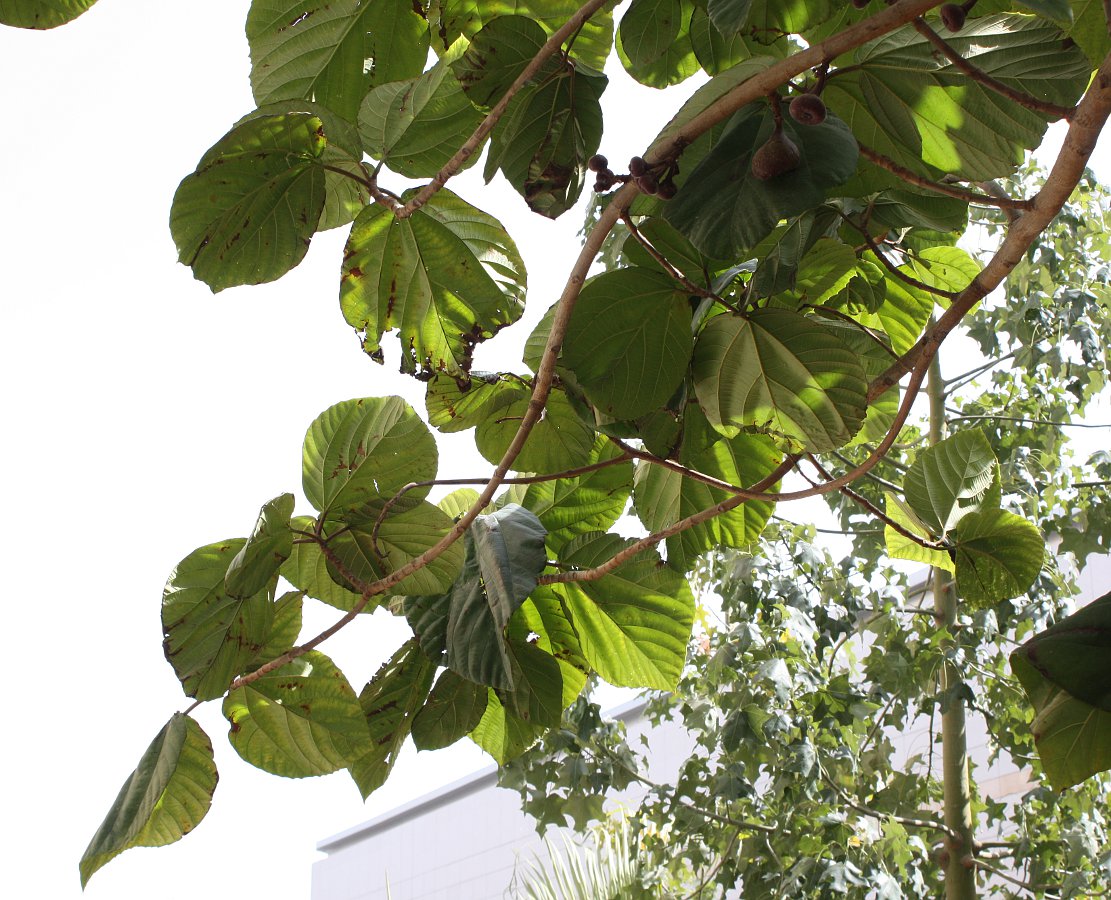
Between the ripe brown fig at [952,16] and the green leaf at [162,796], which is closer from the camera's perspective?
the ripe brown fig at [952,16]

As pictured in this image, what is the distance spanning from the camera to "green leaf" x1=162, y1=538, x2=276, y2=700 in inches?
23.6

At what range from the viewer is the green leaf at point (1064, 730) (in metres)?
0.50

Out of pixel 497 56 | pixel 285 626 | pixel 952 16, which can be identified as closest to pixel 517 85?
pixel 497 56

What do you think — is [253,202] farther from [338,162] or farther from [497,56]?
[497,56]

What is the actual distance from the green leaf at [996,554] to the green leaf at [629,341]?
0.91ft

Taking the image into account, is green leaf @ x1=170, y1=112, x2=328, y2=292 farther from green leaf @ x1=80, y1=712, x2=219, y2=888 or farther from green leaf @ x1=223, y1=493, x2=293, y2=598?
green leaf @ x1=80, y1=712, x2=219, y2=888

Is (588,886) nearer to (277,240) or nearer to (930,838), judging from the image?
(930,838)

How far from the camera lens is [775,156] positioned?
1.51 feet

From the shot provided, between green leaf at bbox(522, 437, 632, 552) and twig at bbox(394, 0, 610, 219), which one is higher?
twig at bbox(394, 0, 610, 219)

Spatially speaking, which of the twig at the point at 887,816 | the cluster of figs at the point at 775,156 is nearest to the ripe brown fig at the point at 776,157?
the cluster of figs at the point at 775,156

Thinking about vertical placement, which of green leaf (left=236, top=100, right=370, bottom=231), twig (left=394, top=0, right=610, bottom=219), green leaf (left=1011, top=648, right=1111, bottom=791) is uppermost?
green leaf (left=236, top=100, right=370, bottom=231)

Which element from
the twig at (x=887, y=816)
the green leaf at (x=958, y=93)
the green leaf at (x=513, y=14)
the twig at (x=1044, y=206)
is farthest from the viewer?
the twig at (x=887, y=816)

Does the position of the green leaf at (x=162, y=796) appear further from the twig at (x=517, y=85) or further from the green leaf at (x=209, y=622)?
the twig at (x=517, y=85)

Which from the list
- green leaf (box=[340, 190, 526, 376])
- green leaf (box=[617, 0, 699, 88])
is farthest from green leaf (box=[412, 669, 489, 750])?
green leaf (box=[617, 0, 699, 88])
